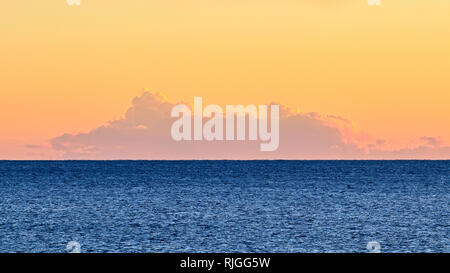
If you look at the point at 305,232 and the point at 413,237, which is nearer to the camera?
the point at 413,237

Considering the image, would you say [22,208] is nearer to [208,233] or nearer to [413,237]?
[208,233]

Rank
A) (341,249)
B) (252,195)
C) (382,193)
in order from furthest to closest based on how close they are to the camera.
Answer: (382,193) < (252,195) < (341,249)

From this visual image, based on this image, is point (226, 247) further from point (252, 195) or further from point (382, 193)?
point (382, 193)

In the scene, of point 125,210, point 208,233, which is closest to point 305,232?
point 208,233

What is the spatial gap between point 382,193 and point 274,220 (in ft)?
144

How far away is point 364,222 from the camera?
186ft
